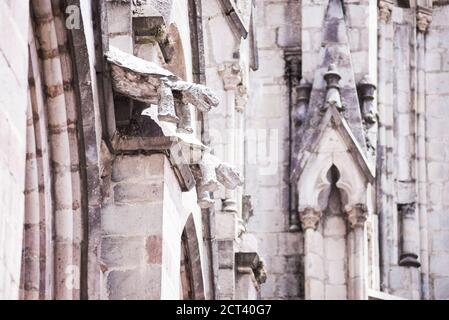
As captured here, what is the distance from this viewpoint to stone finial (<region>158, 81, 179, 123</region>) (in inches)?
590

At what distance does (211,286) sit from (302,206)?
5939mm

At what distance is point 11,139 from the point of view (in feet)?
41.0

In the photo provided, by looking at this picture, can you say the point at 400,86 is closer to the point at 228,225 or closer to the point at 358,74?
the point at 358,74

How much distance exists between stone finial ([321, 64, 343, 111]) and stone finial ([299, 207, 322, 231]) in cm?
107

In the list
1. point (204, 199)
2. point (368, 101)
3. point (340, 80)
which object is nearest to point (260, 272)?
point (340, 80)

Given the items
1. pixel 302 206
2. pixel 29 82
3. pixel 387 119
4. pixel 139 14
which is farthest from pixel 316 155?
pixel 29 82

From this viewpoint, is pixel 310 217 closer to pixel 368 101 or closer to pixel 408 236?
pixel 368 101

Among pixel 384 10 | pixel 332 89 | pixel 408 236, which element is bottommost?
pixel 408 236

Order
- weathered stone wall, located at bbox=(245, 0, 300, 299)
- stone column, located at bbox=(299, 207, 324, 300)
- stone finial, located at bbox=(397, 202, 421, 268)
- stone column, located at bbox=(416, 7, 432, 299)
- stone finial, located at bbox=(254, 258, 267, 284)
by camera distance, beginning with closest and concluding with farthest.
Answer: stone finial, located at bbox=(254, 258, 267, 284)
stone column, located at bbox=(299, 207, 324, 300)
weathered stone wall, located at bbox=(245, 0, 300, 299)
stone finial, located at bbox=(397, 202, 421, 268)
stone column, located at bbox=(416, 7, 432, 299)

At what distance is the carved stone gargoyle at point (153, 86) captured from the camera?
49.9 feet

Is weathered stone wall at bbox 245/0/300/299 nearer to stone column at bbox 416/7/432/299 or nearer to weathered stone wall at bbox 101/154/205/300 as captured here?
stone column at bbox 416/7/432/299

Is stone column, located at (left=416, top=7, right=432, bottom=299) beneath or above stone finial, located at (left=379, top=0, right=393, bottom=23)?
beneath

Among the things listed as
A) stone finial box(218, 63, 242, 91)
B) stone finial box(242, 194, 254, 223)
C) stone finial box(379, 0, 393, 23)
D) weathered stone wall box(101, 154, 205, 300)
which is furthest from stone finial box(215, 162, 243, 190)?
stone finial box(379, 0, 393, 23)

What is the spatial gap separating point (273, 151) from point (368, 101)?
3.81ft
